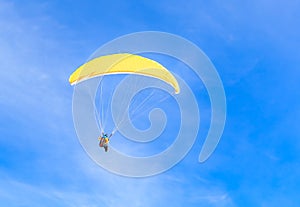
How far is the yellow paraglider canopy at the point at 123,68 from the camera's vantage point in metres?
45.5

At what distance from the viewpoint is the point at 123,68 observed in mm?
45219

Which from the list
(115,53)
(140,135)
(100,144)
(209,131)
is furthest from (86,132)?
(209,131)

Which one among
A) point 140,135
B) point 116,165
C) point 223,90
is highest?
point 223,90

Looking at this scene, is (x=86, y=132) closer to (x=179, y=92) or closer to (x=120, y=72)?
(x=120, y=72)

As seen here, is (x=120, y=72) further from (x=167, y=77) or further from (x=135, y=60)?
(x=167, y=77)

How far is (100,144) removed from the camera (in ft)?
143

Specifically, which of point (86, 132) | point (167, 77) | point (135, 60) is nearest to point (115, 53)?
point (135, 60)

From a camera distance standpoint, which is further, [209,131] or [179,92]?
[179,92]

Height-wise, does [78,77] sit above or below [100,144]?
above

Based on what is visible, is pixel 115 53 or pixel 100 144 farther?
pixel 115 53

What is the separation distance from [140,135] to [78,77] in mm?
10092

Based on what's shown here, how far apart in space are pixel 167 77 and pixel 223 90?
706 cm

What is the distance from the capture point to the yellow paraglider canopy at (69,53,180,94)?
149 ft

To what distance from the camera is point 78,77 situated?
46.0 meters
